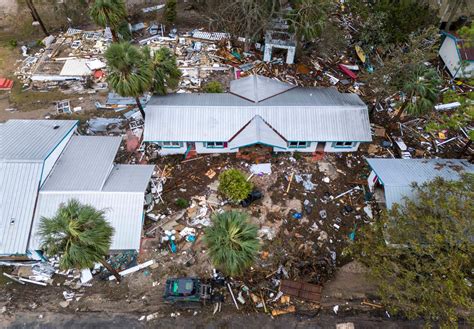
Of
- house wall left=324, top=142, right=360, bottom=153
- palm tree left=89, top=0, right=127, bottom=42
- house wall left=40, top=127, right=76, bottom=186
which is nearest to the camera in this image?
house wall left=40, top=127, right=76, bottom=186

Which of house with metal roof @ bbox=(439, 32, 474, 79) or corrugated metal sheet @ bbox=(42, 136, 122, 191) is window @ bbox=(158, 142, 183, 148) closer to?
corrugated metal sheet @ bbox=(42, 136, 122, 191)

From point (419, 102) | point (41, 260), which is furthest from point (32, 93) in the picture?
point (419, 102)

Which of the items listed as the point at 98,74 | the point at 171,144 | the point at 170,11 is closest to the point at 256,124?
the point at 171,144

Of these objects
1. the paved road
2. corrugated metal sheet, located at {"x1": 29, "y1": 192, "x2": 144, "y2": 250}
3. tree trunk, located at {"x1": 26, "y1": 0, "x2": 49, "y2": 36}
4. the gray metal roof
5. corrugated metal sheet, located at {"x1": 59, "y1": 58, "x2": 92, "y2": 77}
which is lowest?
the paved road

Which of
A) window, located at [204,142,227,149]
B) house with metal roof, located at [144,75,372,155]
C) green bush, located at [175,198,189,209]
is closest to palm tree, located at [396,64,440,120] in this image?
house with metal roof, located at [144,75,372,155]

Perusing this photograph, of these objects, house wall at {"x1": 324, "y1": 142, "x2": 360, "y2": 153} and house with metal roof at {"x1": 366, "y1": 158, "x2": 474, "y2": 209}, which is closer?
house with metal roof at {"x1": 366, "y1": 158, "x2": 474, "y2": 209}

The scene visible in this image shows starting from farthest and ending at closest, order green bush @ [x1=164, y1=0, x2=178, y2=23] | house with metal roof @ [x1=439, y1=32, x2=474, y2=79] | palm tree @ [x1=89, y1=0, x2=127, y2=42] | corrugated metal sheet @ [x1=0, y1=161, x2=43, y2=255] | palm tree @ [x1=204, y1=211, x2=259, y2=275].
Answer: green bush @ [x1=164, y1=0, x2=178, y2=23] → house with metal roof @ [x1=439, y1=32, x2=474, y2=79] → palm tree @ [x1=89, y1=0, x2=127, y2=42] → corrugated metal sheet @ [x1=0, y1=161, x2=43, y2=255] → palm tree @ [x1=204, y1=211, x2=259, y2=275]

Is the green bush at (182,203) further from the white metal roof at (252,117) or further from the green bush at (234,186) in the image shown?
the white metal roof at (252,117)

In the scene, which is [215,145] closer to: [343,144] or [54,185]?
[343,144]
